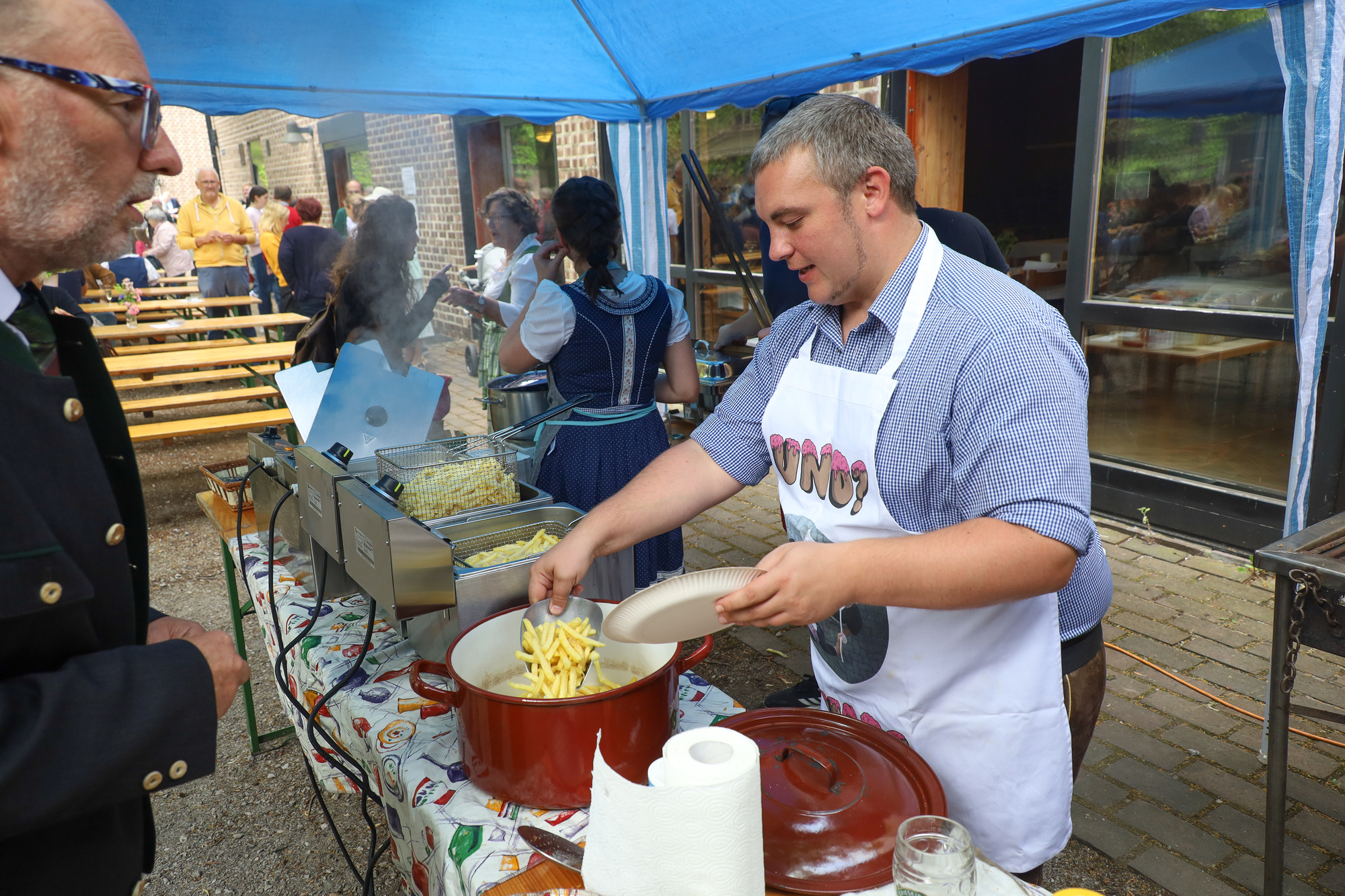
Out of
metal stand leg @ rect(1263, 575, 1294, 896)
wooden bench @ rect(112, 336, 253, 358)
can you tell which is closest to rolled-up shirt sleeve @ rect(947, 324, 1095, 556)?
metal stand leg @ rect(1263, 575, 1294, 896)

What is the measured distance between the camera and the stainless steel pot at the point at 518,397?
12.2 feet

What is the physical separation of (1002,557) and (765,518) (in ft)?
14.0

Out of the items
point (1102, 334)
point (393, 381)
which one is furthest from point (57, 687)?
point (1102, 334)

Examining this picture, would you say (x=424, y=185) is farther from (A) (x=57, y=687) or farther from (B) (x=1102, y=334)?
(A) (x=57, y=687)

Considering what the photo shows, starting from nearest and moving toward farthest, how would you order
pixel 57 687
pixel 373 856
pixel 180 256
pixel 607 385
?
1. pixel 57 687
2. pixel 373 856
3. pixel 607 385
4. pixel 180 256

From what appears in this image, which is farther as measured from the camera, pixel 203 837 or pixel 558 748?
pixel 203 837

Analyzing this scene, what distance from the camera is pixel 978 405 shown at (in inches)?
51.4

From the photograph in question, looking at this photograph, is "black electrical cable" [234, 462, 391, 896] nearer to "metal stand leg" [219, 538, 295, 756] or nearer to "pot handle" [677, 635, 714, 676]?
"metal stand leg" [219, 538, 295, 756]

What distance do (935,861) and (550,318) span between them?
2585mm

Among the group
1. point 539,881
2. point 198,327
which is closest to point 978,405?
point 539,881

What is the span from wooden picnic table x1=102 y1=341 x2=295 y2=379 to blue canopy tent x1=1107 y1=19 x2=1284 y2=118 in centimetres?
611

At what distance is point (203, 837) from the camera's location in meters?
2.80

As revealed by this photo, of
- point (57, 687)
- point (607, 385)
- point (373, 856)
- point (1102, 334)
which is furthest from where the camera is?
point (1102, 334)

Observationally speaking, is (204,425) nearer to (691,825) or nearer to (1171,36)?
(691,825)
